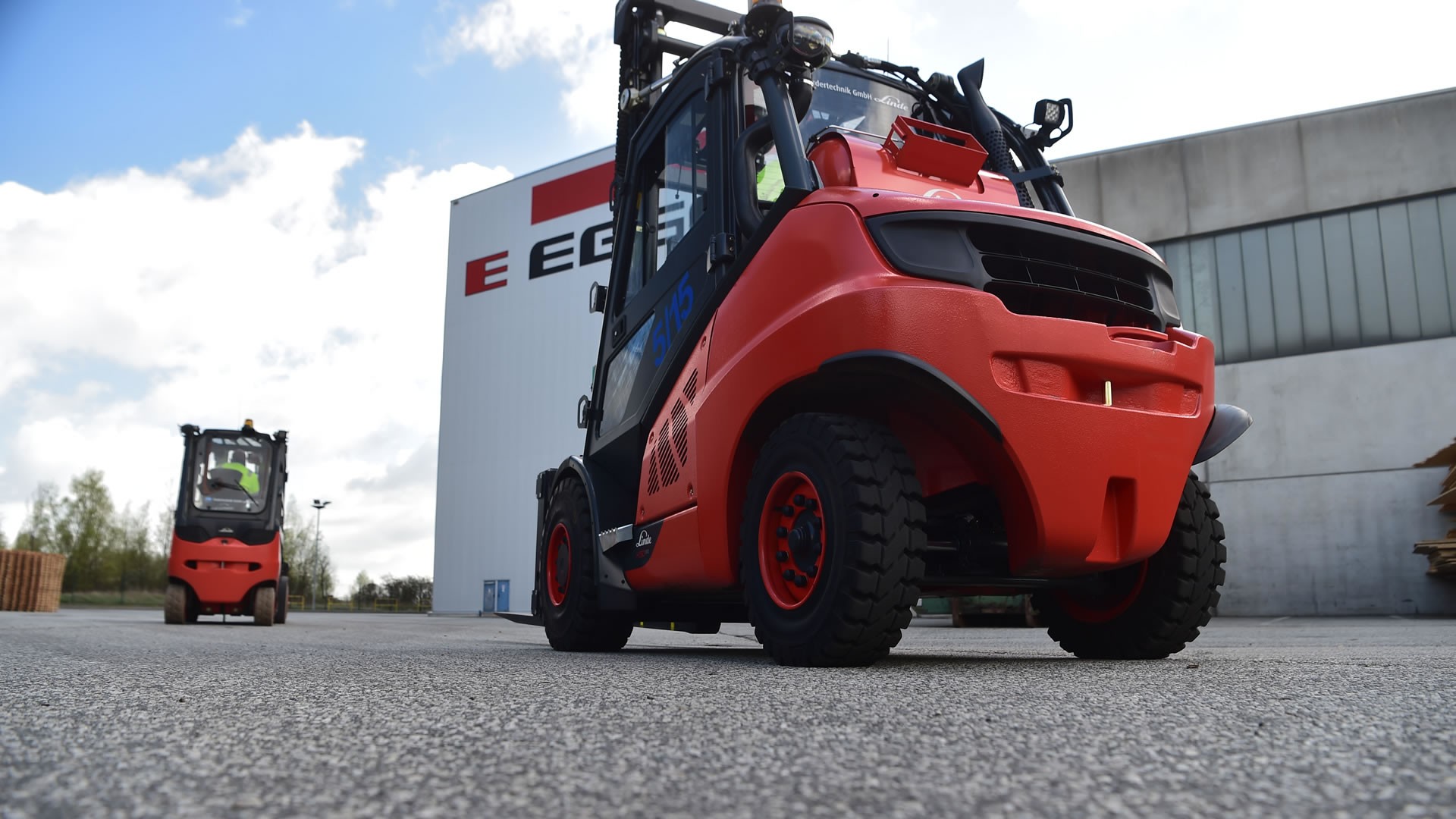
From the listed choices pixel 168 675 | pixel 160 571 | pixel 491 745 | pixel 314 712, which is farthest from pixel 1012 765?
pixel 160 571

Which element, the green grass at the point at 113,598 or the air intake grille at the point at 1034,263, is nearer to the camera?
the air intake grille at the point at 1034,263

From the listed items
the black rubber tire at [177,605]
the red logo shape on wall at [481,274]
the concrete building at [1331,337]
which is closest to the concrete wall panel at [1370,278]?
the concrete building at [1331,337]

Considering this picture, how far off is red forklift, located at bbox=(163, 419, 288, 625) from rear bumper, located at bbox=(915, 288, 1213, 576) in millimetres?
13477

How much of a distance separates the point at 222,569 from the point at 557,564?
1026cm

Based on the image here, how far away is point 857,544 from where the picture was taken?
3.11m

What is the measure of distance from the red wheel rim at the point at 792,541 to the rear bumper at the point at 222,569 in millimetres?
12839

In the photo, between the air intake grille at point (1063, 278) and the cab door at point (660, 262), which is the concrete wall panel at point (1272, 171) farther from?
the air intake grille at point (1063, 278)

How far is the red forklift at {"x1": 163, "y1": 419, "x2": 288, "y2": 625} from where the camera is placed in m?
14.2

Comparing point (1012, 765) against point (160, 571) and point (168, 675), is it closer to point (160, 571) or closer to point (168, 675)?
point (168, 675)

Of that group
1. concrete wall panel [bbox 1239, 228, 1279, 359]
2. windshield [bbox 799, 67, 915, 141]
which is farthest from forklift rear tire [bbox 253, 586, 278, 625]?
concrete wall panel [bbox 1239, 228, 1279, 359]

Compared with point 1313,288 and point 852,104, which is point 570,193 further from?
point 852,104

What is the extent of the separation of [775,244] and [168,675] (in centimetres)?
250

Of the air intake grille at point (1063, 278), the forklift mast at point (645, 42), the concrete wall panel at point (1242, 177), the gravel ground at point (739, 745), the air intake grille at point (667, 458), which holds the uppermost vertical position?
the concrete wall panel at point (1242, 177)

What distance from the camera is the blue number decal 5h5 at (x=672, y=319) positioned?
452cm
